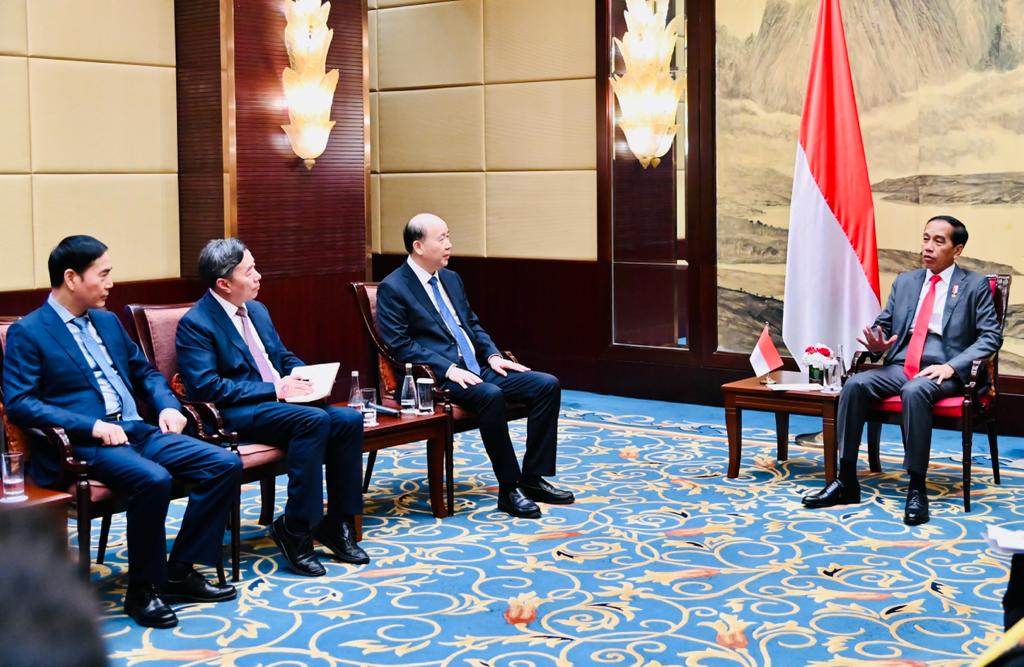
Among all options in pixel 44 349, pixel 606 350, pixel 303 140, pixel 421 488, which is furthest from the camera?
pixel 606 350

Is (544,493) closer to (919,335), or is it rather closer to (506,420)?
(506,420)

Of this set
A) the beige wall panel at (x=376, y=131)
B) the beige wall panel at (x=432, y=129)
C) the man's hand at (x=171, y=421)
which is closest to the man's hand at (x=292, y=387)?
the man's hand at (x=171, y=421)

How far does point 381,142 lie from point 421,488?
4439mm

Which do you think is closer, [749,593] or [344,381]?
[749,593]

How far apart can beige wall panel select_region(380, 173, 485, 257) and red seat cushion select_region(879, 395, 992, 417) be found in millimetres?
4208

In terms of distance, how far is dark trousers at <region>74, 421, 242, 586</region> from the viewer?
13.2 ft

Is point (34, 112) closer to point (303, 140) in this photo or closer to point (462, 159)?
point (303, 140)

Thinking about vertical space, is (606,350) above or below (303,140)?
below

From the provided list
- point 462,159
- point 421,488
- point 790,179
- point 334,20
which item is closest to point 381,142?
point 462,159

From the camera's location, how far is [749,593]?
14.0 feet

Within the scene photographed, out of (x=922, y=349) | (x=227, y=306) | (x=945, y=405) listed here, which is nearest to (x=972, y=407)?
(x=945, y=405)

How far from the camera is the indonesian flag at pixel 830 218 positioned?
22.3ft

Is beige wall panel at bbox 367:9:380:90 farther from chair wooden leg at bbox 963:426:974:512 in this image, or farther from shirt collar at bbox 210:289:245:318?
chair wooden leg at bbox 963:426:974:512

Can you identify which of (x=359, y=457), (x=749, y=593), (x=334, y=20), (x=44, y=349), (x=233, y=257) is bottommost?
(x=749, y=593)
